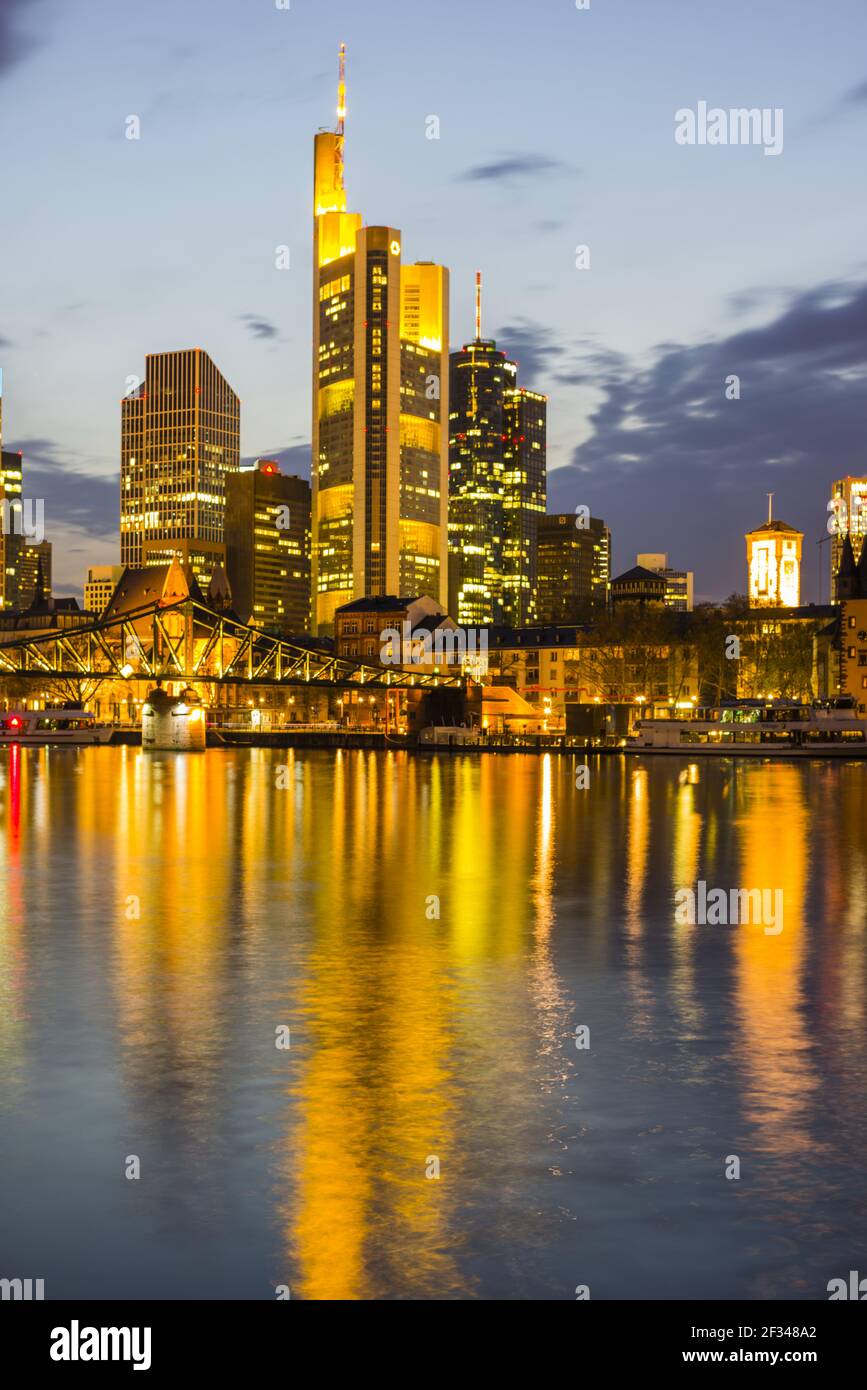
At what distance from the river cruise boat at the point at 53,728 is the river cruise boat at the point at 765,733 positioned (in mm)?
56838

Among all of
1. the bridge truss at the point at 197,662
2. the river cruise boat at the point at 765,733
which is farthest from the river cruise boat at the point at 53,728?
the river cruise boat at the point at 765,733

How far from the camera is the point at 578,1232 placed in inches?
386

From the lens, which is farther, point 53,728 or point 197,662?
point 197,662

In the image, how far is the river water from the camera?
9.51 m

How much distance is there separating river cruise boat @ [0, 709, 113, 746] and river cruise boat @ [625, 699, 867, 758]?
56838 mm

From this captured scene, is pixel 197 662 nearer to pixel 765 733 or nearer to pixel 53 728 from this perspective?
pixel 53 728

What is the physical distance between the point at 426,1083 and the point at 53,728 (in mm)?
165081

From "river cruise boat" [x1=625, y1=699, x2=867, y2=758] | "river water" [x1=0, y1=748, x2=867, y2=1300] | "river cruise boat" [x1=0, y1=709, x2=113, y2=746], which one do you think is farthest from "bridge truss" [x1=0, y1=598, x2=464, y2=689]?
"river water" [x1=0, y1=748, x2=867, y2=1300]

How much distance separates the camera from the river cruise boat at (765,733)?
120625 millimetres

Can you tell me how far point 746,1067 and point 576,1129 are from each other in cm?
285

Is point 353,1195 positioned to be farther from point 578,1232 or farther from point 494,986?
point 494,986

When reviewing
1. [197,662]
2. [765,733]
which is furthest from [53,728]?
[765,733]

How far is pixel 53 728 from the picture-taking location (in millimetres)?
172375

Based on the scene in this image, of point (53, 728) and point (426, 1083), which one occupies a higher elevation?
point (53, 728)
